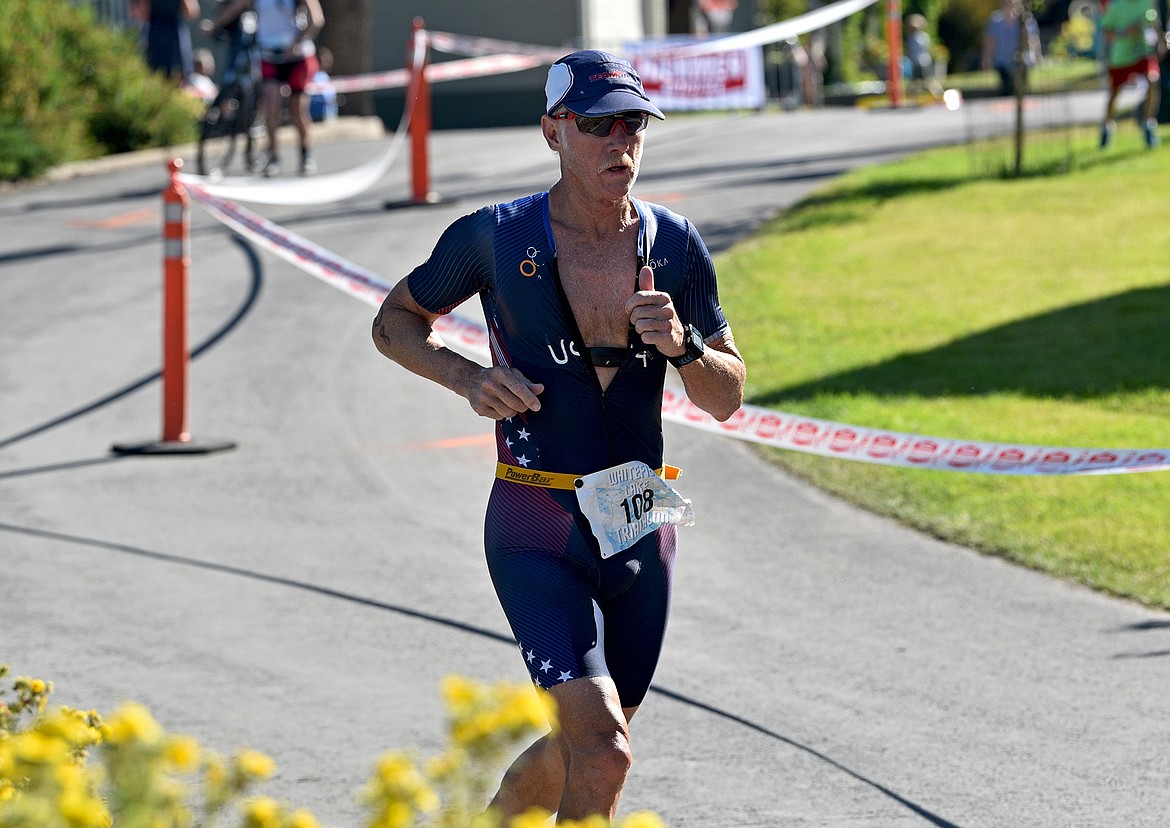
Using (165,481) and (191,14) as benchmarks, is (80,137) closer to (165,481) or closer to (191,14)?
(191,14)

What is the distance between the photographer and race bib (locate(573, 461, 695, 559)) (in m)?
4.21

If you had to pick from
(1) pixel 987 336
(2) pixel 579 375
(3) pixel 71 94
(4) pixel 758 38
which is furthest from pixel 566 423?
(3) pixel 71 94

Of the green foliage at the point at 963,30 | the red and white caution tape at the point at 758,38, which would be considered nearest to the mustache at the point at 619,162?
the red and white caution tape at the point at 758,38

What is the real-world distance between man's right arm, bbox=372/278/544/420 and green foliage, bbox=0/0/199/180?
54.7ft

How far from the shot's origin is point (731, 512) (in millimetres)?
9234

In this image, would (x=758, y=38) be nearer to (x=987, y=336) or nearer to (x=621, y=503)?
(x=987, y=336)

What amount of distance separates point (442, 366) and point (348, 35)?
26312 millimetres

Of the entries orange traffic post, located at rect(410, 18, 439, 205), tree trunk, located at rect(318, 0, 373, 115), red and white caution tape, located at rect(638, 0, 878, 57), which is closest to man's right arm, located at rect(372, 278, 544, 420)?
orange traffic post, located at rect(410, 18, 439, 205)

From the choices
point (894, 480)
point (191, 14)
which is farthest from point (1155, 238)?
point (191, 14)

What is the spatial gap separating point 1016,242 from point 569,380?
1262 cm

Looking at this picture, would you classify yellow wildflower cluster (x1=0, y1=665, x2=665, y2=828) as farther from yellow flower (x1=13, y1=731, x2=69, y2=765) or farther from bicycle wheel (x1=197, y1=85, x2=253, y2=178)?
bicycle wheel (x1=197, y1=85, x2=253, y2=178)

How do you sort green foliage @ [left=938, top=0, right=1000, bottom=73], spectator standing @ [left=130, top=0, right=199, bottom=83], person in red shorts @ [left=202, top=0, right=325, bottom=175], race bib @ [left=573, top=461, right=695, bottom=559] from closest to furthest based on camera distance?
race bib @ [left=573, top=461, right=695, bottom=559] < person in red shorts @ [left=202, top=0, right=325, bottom=175] < spectator standing @ [left=130, top=0, right=199, bottom=83] < green foliage @ [left=938, top=0, right=1000, bottom=73]

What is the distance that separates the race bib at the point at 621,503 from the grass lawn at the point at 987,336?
4.00m

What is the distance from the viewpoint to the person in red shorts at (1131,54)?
69.3 feet
